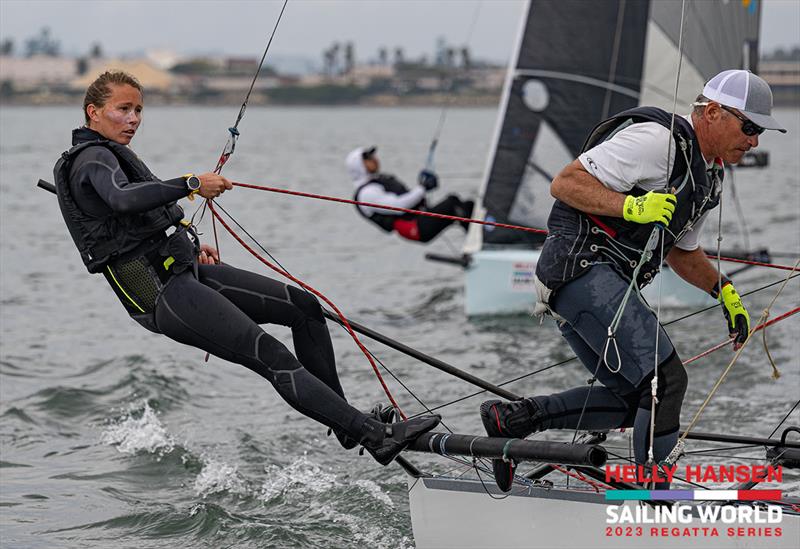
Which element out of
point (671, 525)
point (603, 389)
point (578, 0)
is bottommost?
point (671, 525)

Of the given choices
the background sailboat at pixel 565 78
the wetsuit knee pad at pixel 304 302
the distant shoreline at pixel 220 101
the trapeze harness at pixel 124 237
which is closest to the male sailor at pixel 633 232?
the wetsuit knee pad at pixel 304 302

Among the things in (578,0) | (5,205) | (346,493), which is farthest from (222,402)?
(5,205)

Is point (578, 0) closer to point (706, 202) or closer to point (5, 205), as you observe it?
point (706, 202)

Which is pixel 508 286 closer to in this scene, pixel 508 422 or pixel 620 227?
pixel 508 422

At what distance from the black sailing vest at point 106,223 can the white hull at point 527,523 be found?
1.21 metres

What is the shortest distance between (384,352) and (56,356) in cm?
242

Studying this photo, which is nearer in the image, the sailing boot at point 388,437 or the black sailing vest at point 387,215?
the sailing boot at point 388,437

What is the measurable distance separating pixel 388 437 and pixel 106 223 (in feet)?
3.62

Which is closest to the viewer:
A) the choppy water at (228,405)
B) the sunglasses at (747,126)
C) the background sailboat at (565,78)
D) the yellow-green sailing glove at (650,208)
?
the yellow-green sailing glove at (650,208)

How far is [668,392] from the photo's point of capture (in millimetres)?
3553

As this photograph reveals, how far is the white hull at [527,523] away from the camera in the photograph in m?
3.64

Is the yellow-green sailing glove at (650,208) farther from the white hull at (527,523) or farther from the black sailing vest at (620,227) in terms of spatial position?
the white hull at (527,523)

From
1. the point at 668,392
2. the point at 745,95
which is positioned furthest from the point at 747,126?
the point at 668,392

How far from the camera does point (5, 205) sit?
2158 centimetres
